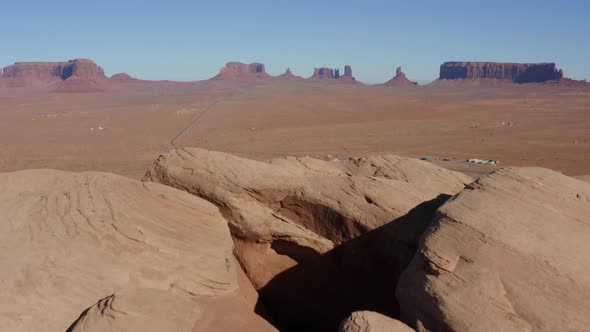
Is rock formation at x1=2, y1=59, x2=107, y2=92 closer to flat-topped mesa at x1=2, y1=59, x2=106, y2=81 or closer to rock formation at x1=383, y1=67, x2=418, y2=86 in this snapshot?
flat-topped mesa at x1=2, y1=59, x2=106, y2=81

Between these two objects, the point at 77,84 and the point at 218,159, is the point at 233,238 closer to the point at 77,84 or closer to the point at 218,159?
the point at 218,159

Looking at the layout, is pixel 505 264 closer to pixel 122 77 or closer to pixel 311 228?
pixel 311 228

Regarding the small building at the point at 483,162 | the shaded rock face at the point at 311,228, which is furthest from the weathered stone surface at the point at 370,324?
the small building at the point at 483,162

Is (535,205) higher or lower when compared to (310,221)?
higher

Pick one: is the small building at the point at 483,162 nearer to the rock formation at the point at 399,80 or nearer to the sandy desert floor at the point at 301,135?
the sandy desert floor at the point at 301,135

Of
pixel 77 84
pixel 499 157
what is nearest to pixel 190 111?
pixel 499 157

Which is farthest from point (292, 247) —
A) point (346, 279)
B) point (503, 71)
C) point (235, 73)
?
point (235, 73)
